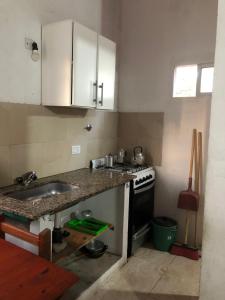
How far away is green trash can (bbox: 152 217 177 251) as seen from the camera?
2727mm

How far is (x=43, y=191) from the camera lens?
2.14 metres

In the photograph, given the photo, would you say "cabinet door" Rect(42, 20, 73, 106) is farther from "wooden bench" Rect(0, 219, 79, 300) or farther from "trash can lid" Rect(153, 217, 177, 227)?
"trash can lid" Rect(153, 217, 177, 227)

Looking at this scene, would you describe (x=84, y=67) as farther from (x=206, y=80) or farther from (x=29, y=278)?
(x=29, y=278)

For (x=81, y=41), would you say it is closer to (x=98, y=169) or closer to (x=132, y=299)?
(x=98, y=169)

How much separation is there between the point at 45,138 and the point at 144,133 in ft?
4.20

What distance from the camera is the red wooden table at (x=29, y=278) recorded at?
0.99m

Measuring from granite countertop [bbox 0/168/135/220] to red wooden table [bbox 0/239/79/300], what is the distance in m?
0.25

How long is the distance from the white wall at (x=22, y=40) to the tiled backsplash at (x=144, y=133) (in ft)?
4.29

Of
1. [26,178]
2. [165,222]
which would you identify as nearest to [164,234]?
[165,222]

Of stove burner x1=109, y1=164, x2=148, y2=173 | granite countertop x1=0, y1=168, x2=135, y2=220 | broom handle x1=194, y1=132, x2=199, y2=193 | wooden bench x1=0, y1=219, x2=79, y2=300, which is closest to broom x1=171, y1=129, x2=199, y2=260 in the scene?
broom handle x1=194, y1=132, x2=199, y2=193

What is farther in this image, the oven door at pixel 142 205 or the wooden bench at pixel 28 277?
the oven door at pixel 142 205

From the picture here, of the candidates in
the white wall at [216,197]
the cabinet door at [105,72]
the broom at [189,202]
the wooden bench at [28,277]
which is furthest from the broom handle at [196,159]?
the wooden bench at [28,277]

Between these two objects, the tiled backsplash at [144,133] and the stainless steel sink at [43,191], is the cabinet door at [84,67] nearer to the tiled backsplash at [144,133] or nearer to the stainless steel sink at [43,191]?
the stainless steel sink at [43,191]

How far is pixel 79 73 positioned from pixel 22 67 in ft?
1.45
